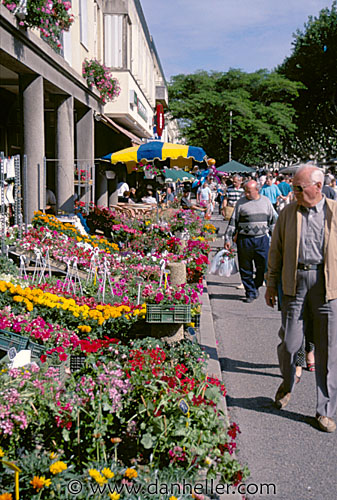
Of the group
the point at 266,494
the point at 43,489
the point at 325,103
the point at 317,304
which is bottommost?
the point at 266,494

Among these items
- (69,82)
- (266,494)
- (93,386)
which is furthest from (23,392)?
(69,82)

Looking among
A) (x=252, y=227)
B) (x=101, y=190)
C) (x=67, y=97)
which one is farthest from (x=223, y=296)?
(x=101, y=190)

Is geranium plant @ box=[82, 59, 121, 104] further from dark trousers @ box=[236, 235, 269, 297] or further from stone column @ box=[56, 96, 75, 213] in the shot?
dark trousers @ box=[236, 235, 269, 297]

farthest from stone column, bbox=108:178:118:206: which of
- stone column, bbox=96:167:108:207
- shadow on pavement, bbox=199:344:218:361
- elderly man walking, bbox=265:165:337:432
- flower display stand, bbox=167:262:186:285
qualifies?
elderly man walking, bbox=265:165:337:432

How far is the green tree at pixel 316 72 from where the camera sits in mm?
42156

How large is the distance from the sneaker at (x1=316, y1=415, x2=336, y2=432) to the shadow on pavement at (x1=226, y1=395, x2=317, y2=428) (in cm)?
10

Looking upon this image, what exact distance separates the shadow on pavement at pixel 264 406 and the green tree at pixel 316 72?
39.7 metres

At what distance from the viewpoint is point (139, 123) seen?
1031 inches

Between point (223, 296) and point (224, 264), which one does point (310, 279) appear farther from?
point (223, 296)

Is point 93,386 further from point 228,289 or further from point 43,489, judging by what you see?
point 228,289

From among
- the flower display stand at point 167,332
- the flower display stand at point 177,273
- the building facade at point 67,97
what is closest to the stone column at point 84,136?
the building facade at point 67,97

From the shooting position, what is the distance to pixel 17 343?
4.91 metres

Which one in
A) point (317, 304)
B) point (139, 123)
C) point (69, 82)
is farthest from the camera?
point (139, 123)

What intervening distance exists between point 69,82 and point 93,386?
12245 mm
